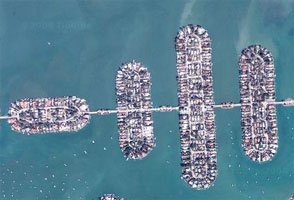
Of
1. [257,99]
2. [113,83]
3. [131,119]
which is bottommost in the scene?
[131,119]

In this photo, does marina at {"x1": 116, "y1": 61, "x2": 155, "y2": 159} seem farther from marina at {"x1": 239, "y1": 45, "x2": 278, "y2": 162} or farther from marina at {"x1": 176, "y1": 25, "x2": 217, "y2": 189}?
marina at {"x1": 239, "y1": 45, "x2": 278, "y2": 162}

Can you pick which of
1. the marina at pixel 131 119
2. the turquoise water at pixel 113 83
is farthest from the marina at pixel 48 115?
the marina at pixel 131 119

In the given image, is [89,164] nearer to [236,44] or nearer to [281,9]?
[236,44]

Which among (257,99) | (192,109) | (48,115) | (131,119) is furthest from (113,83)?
(257,99)

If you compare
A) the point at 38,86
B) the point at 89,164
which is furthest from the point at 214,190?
the point at 38,86

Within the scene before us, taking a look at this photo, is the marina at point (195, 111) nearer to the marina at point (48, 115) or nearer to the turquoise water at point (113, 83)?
the turquoise water at point (113, 83)

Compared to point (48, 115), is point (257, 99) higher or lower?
higher

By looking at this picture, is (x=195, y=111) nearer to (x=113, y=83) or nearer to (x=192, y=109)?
(x=192, y=109)

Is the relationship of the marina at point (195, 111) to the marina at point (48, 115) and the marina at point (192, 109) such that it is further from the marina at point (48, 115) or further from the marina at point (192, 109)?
the marina at point (48, 115)

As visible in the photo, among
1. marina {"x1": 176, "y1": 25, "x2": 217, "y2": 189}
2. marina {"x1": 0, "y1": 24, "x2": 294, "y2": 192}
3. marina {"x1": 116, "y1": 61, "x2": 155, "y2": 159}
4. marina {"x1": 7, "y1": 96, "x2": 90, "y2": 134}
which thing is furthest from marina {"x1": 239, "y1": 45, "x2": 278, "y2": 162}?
marina {"x1": 7, "y1": 96, "x2": 90, "y2": 134}
